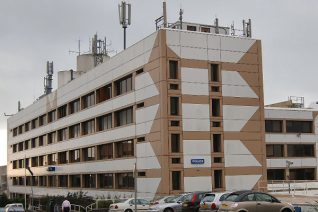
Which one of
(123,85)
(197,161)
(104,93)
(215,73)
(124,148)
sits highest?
(215,73)

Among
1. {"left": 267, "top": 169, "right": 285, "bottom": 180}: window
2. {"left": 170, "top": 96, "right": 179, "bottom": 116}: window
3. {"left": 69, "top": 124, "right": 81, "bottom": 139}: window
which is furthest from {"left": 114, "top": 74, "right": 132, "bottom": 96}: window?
{"left": 267, "top": 169, "right": 285, "bottom": 180}: window

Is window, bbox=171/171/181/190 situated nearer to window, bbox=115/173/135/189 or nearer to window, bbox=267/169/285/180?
window, bbox=115/173/135/189

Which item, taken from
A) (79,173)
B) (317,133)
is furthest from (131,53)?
(317,133)

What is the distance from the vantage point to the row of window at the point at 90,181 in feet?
158

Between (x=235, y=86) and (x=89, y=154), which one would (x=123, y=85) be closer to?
(x=235, y=86)

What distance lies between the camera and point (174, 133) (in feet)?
137

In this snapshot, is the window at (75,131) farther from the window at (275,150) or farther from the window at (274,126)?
the window at (275,150)

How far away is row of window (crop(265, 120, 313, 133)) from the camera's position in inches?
2555

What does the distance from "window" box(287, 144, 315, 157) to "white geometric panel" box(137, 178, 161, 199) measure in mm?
26935

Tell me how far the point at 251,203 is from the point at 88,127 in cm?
3681

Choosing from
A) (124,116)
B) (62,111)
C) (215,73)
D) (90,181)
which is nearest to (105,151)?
(90,181)

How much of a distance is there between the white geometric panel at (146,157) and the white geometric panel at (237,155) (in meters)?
5.93

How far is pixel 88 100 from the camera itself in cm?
5903

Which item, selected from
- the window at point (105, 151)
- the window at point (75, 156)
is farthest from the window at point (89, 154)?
the window at point (105, 151)
